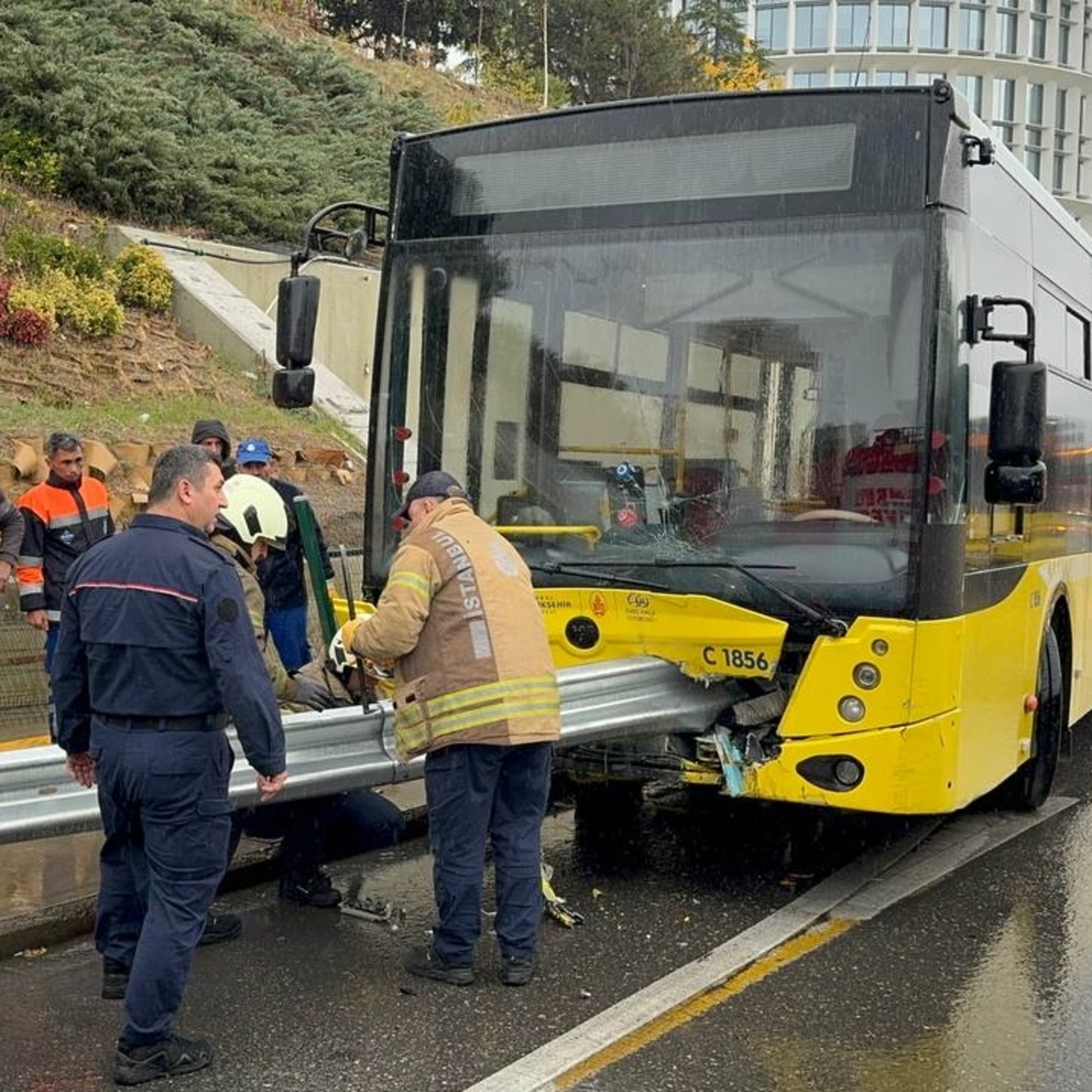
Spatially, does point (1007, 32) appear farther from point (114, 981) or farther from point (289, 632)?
point (114, 981)

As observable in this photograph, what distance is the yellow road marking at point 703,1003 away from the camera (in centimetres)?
445

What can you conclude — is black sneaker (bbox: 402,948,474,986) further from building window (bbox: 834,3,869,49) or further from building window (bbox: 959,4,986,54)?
building window (bbox: 959,4,986,54)

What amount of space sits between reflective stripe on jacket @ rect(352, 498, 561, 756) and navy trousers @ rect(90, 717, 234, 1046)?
84 centimetres

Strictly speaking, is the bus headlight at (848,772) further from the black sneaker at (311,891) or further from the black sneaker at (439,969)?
the black sneaker at (311,891)


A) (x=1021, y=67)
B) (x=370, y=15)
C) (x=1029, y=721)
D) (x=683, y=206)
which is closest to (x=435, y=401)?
(x=683, y=206)

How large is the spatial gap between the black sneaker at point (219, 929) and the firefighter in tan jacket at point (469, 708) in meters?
0.78

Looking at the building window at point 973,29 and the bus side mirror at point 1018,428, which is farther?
the building window at point 973,29

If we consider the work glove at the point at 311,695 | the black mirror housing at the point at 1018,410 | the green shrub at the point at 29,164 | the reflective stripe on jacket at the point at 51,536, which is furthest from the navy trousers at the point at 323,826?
the green shrub at the point at 29,164

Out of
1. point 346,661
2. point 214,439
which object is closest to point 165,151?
point 214,439

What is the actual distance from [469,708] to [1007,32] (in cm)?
7719

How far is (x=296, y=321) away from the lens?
688cm

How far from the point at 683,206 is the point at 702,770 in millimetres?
2392

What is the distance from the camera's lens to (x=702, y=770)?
6.16m

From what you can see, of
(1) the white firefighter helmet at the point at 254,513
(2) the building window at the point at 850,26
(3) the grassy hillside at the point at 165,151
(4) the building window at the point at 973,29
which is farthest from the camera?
(4) the building window at the point at 973,29
